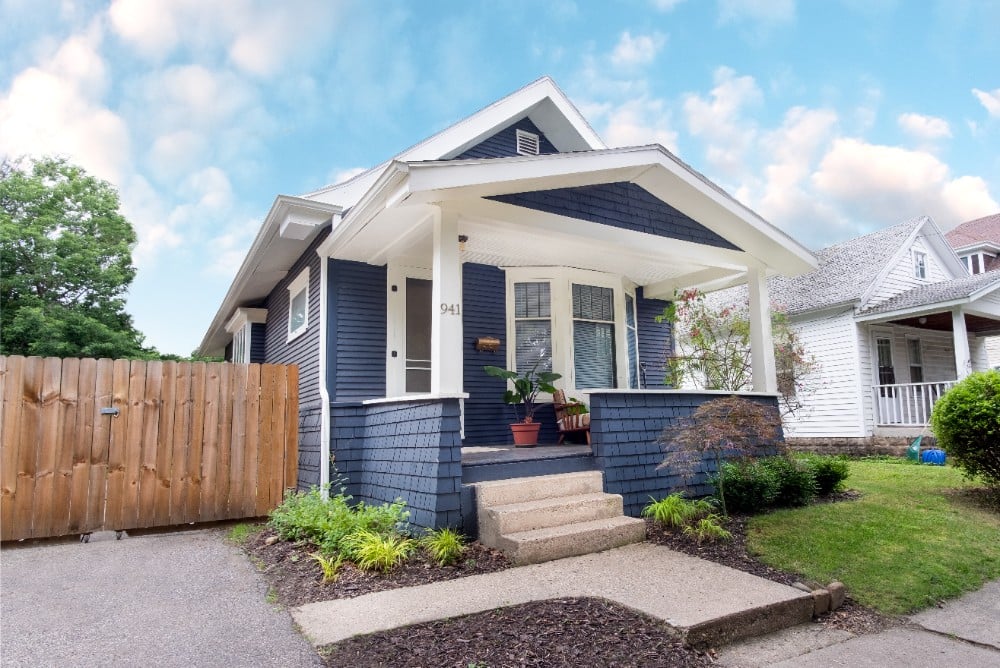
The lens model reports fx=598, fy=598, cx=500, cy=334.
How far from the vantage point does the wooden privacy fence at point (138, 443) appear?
5371mm

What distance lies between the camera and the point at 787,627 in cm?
345

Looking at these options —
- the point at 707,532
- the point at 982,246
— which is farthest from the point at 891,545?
the point at 982,246

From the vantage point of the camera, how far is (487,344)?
762 centimetres

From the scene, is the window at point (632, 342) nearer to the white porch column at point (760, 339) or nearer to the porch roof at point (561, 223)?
the porch roof at point (561, 223)

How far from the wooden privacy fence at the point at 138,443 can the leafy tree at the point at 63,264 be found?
13.9 m

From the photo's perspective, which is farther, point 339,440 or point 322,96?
point 322,96

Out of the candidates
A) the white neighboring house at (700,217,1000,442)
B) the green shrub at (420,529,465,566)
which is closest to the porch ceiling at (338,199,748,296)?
the green shrub at (420,529,465,566)

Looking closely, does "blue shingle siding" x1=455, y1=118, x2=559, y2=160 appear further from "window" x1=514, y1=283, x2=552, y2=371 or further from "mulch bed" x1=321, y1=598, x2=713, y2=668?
"mulch bed" x1=321, y1=598, x2=713, y2=668

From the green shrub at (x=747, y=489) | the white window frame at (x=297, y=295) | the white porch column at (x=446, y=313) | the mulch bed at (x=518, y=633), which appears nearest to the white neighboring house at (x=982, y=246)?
the green shrub at (x=747, y=489)

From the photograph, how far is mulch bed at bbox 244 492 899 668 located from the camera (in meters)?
2.78

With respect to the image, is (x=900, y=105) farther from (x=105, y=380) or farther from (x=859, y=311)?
(x=105, y=380)

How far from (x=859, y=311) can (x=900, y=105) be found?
4449mm

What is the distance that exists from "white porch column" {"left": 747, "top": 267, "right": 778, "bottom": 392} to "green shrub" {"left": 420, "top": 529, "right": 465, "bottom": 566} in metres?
4.71

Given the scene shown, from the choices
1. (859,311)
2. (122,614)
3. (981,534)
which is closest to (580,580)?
(122,614)
